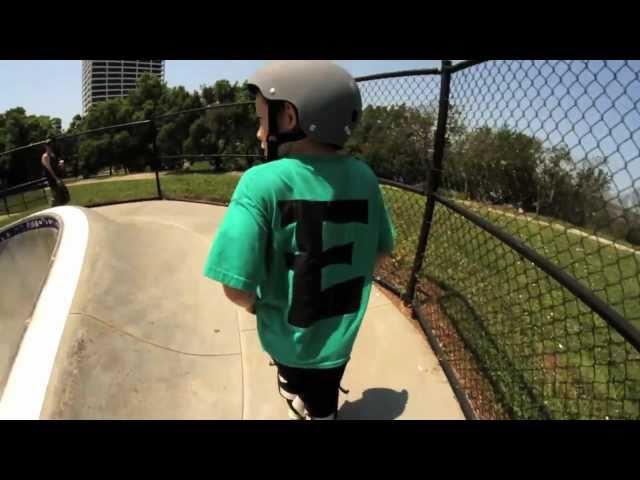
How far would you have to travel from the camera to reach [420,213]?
712 cm

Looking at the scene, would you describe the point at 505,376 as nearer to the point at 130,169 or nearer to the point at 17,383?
the point at 17,383

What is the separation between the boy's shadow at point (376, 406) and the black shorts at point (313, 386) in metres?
0.93

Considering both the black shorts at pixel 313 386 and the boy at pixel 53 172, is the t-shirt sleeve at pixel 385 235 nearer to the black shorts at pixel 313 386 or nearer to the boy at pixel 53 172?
the black shorts at pixel 313 386

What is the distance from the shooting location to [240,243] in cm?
138

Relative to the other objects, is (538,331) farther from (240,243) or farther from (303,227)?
(240,243)

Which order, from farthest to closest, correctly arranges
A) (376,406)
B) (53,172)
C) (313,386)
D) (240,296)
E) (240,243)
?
1. (53,172)
2. (376,406)
3. (313,386)
4. (240,296)
5. (240,243)

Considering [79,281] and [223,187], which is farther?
[223,187]

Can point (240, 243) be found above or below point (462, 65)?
below

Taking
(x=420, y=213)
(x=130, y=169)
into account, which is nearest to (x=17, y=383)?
(x=420, y=213)

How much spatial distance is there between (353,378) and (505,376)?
1173mm

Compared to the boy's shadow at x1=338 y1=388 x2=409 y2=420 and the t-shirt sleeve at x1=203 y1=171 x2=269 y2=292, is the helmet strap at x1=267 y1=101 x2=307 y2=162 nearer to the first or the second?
the t-shirt sleeve at x1=203 y1=171 x2=269 y2=292

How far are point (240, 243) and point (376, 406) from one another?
6.53 feet

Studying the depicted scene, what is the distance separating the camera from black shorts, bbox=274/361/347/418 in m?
1.76

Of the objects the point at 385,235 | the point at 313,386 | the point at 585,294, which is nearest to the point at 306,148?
the point at 385,235
